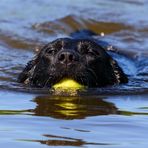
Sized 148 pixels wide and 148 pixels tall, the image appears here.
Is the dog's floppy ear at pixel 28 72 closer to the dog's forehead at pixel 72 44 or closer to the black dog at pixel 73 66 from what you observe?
the black dog at pixel 73 66

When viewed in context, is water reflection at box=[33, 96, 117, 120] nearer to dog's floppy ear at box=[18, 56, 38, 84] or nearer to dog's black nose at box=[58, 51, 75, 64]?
dog's black nose at box=[58, 51, 75, 64]

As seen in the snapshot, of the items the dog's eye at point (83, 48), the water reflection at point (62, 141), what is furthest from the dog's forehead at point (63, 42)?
the water reflection at point (62, 141)

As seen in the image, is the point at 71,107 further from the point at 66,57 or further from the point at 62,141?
the point at 62,141

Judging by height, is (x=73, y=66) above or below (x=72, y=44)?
below

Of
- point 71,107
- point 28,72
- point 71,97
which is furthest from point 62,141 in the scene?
point 28,72

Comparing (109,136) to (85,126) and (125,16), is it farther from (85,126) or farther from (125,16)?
(125,16)

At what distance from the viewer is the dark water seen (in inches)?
185

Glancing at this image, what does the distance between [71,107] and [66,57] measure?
0.94 m

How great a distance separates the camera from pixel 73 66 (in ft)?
23.0

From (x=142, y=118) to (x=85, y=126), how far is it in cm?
68

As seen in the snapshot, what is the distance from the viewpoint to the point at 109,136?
4695mm

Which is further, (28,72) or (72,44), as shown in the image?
(28,72)

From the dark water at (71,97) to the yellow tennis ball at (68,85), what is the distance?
0.45ft

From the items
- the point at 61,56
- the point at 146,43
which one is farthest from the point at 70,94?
the point at 146,43
